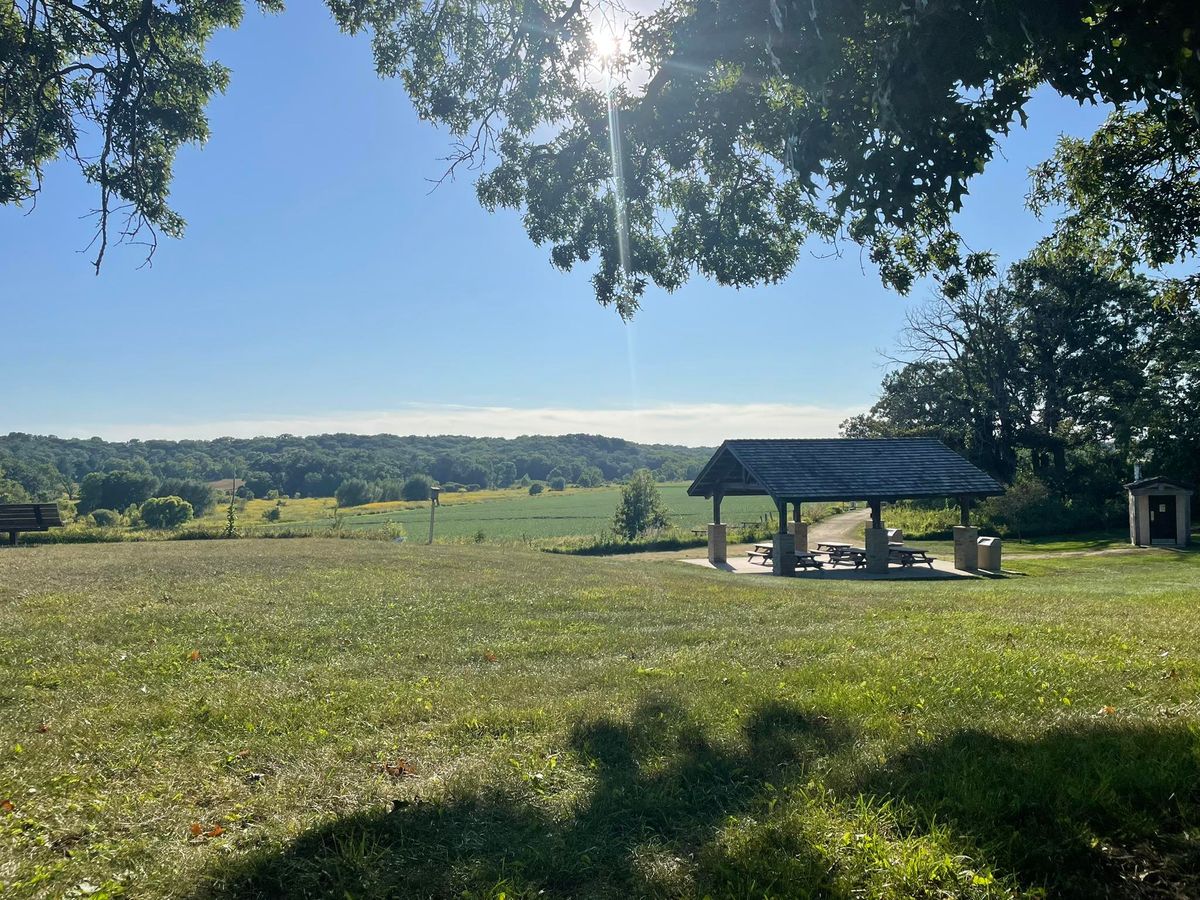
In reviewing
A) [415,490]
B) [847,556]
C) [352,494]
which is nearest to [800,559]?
[847,556]

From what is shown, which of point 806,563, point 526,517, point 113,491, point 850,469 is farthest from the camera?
point 113,491

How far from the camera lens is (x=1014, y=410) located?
1941 inches

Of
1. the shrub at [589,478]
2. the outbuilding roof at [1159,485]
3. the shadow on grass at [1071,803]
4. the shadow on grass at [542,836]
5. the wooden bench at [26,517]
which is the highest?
the shrub at [589,478]

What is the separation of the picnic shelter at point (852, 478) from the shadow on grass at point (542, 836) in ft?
62.4

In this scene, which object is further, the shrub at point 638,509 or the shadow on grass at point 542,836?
the shrub at point 638,509

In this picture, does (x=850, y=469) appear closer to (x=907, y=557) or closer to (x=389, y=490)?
(x=907, y=557)

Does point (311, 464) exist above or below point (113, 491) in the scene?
above

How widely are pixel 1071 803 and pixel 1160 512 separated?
34051 millimetres

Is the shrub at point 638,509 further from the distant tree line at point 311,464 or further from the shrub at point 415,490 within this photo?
the shrub at point 415,490

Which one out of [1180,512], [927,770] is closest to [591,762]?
[927,770]

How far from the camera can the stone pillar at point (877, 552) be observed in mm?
23203

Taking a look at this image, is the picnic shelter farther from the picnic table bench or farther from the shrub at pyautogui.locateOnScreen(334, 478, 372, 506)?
the shrub at pyautogui.locateOnScreen(334, 478, 372, 506)

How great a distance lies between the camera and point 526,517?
66.9m

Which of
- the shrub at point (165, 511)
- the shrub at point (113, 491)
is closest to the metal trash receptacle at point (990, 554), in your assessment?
the shrub at point (165, 511)
